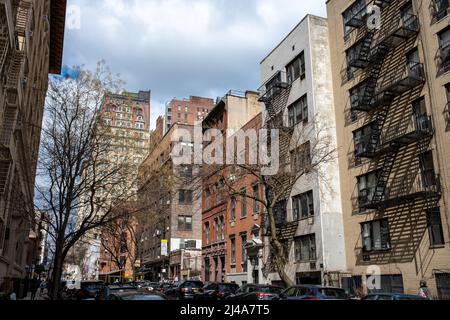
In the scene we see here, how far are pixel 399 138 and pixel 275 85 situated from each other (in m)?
15.6

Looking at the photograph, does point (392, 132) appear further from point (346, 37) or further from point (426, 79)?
point (346, 37)

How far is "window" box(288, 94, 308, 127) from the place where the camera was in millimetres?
35531

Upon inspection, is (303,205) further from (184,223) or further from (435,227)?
(184,223)

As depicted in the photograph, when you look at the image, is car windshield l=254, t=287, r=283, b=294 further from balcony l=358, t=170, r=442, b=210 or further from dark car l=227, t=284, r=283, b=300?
balcony l=358, t=170, r=442, b=210

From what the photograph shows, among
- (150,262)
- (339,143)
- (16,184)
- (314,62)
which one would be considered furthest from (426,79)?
(150,262)

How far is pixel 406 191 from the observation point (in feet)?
83.3

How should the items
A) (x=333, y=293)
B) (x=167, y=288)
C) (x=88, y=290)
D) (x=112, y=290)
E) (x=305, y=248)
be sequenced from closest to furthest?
1. (x=333, y=293)
2. (x=112, y=290)
3. (x=88, y=290)
4. (x=305, y=248)
5. (x=167, y=288)

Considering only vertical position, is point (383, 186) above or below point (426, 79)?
below

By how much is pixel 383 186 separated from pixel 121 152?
52.5ft

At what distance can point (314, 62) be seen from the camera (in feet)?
114

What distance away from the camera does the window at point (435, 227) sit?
914 inches

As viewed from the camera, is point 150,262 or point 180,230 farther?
point 150,262

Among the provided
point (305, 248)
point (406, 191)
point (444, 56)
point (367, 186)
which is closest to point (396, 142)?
point (406, 191)

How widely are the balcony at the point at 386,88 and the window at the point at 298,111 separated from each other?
4532mm
